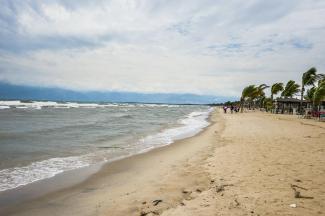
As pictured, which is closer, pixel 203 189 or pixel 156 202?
pixel 156 202

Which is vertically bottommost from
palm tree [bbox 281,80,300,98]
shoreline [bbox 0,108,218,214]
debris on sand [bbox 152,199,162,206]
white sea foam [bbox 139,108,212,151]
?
white sea foam [bbox 139,108,212,151]

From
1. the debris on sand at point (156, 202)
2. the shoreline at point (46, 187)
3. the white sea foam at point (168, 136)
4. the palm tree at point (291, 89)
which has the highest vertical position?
the palm tree at point (291, 89)

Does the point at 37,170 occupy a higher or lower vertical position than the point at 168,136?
higher

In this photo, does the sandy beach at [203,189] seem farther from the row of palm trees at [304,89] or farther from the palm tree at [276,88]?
the palm tree at [276,88]

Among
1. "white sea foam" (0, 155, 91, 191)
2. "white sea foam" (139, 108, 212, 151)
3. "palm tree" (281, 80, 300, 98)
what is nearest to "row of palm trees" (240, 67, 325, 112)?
"palm tree" (281, 80, 300, 98)

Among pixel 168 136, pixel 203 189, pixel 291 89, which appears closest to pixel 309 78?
pixel 291 89

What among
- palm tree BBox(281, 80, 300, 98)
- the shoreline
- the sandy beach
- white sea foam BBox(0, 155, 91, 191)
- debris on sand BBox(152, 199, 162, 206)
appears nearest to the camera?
the sandy beach

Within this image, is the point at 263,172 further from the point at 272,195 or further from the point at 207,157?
the point at 207,157

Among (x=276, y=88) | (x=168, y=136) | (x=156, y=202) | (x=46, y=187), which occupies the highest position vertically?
(x=276, y=88)

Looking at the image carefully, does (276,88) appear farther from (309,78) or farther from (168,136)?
(168,136)

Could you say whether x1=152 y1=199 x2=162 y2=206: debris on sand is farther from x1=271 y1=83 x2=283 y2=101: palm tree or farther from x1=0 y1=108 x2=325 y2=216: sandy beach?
x1=271 y1=83 x2=283 y2=101: palm tree

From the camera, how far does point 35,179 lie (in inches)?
322

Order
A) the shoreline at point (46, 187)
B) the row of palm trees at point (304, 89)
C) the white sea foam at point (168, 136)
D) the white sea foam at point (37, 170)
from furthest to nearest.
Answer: the row of palm trees at point (304, 89) → the white sea foam at point (168, 136) → the white sea foam at point (37, 170) → the shoreline at point (46, 187)

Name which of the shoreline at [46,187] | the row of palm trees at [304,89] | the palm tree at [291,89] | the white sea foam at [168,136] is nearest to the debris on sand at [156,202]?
the shoreline at [46,187]
